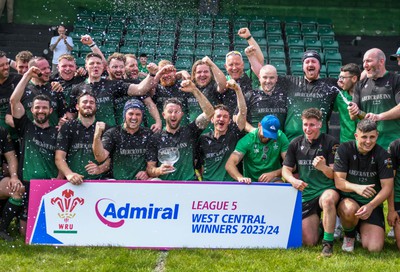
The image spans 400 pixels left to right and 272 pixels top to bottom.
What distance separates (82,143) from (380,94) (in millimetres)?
3679

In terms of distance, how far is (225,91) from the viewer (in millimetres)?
7988

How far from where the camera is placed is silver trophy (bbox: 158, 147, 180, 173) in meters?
6.94

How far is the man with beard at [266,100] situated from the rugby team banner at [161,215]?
1353mm

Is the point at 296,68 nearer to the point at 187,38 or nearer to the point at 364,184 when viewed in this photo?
the point at 187,38

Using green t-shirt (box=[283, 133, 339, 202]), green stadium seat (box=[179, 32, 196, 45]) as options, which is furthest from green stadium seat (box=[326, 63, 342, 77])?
green t-shirt (box=[283, 133, 339, 202])

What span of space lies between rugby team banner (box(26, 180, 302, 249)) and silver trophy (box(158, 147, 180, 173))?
45 centimetres

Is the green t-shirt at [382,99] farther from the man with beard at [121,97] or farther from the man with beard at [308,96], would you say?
the man with beard at [121,97]

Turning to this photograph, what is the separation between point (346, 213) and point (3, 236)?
3.77 m

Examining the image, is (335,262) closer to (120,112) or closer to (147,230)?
(147,230)

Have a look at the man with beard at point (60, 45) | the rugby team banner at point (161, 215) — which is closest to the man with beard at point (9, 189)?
the rugby team banner at point (161, 215)

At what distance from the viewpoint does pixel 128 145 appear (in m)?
7.12

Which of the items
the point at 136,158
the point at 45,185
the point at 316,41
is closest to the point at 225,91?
the point at 136,158

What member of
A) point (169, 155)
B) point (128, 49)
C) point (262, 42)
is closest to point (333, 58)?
point (262, 42)

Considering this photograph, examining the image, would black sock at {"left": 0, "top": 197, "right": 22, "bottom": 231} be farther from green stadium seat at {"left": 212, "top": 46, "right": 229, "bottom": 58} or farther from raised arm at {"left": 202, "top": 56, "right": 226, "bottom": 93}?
green stadium seat at {"left": 212, "top": 46, "right": 229, "bottom": 58}
